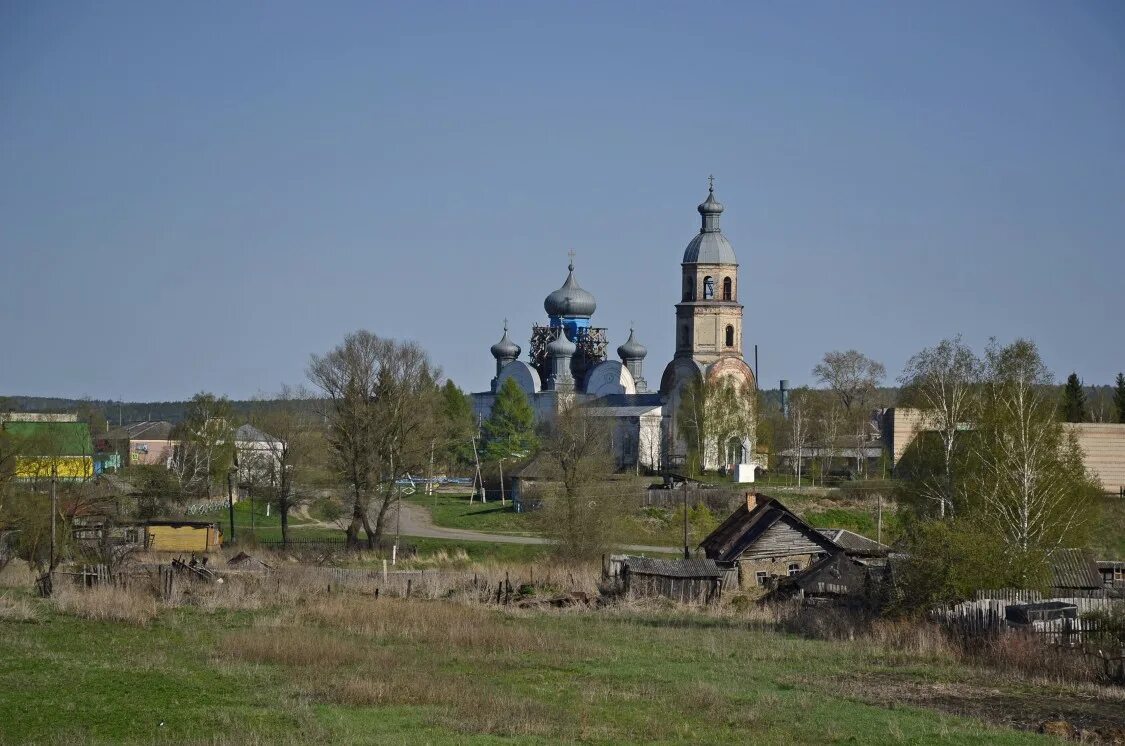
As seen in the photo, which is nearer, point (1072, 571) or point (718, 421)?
→ point (1072, 571)

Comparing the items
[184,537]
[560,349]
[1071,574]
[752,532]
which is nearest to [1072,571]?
[1071,574]

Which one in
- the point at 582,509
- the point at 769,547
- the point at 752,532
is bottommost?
the point at 769,547

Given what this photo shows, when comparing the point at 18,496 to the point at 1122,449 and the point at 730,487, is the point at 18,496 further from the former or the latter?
the point at 1122,449

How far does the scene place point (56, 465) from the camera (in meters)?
47.7

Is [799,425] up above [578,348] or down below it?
below

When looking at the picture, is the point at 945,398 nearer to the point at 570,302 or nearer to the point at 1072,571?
the point at 1072,571

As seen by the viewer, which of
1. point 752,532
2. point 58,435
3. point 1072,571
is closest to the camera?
point 1072,571

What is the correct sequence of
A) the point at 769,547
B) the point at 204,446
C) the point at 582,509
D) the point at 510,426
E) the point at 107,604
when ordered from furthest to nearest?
the point at 510,426 < the point at 204,446 < the point at 582,509 < the point at 769,547 < the point at 107,604

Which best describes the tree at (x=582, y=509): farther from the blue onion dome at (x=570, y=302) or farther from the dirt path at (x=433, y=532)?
the blue onion dome at (x=570, y=302)

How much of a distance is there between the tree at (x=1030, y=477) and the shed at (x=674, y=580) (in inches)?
230

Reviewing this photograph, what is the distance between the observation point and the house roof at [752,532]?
37969 millimetres

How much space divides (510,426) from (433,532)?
2537cm

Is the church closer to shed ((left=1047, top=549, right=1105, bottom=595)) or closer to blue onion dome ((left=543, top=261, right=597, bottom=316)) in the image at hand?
blue onion dome ((left=543, top=261, right=597, bottom=316))

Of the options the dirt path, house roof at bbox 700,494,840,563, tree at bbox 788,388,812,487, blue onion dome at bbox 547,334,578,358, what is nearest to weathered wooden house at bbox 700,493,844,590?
house roof at bbox 700,494,840,563
